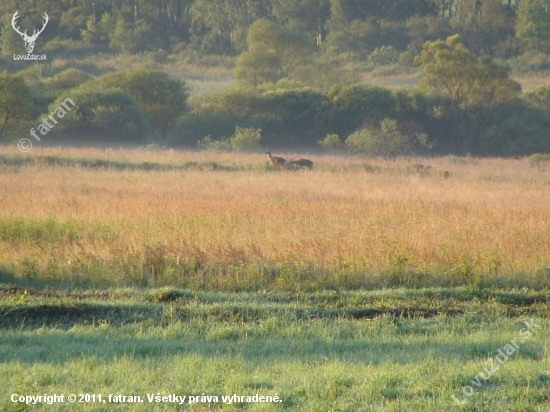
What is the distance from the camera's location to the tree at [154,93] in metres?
42.1

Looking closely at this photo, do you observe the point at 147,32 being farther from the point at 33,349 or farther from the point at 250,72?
the point at 33,349

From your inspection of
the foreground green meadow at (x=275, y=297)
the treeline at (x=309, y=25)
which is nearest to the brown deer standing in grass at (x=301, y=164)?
the foreground green meadow at (x=275, y=297)

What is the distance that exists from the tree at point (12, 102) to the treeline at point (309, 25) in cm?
3995

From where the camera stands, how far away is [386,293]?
855 cm

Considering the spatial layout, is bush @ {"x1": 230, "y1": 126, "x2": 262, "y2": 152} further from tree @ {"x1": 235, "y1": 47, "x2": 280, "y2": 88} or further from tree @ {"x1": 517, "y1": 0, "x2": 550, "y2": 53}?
tree @ {"x1": 517, "y1": 0, "x2": 550, "y2": 53}

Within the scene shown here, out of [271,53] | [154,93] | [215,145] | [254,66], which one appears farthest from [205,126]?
[271,53]

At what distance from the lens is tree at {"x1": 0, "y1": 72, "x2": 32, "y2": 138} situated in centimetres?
2688

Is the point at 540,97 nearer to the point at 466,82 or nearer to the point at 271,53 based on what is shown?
the point at 466,82

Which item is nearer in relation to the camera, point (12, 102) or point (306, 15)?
point (12, 102)

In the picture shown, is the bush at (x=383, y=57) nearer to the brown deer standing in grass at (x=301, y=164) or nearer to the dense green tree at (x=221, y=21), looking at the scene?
the dense green tree at (x=221, y=21)

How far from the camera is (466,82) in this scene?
134 ft

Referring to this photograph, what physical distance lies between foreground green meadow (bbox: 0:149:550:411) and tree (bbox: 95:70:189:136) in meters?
25.2

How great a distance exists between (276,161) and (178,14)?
2258 inches

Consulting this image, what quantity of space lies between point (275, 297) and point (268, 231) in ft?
12.3
